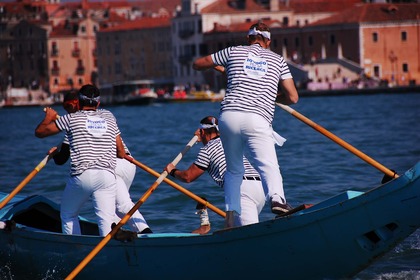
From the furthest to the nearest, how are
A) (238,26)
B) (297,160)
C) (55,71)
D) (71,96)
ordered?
(55,71) < (238,26) < (297,160) < (71,96)

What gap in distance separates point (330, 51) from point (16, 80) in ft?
113

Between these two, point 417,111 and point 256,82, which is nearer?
point 256,82

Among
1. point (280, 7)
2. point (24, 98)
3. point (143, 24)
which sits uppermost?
point (280, 7)

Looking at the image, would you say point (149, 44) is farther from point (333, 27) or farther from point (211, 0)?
point (333, 27)

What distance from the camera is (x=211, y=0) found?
274ft

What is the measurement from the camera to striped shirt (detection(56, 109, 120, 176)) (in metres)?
9.22

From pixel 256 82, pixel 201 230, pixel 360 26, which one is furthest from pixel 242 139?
pixel 360 26

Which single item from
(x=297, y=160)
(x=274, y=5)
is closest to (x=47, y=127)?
(x=297, y=160)

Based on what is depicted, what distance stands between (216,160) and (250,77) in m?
1.03

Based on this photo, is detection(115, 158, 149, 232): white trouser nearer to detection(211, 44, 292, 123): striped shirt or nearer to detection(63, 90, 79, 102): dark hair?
detection(63, 90, 79, 102): dark hair

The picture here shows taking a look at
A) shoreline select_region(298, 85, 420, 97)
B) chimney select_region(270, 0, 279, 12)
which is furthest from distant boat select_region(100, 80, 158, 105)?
chimney select_region(270, 0, 279, 12)

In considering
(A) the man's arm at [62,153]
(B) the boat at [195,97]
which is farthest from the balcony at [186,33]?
(A) the man's arm at [62,153]

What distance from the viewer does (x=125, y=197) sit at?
9.91 meters

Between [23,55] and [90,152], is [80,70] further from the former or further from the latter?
[90,152]
